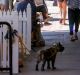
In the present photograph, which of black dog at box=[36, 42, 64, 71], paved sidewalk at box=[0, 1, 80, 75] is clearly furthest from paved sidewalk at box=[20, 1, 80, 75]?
black dog at box=[36, 42, 64, 71]

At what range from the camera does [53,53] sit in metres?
8.46

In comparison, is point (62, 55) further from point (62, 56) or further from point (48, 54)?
point (48, 54)

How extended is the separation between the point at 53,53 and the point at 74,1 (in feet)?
15.0

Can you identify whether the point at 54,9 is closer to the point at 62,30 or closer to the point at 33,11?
the point at 62,30

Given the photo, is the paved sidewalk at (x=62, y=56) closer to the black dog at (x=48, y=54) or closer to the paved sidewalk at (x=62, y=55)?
the paved sidewalk at (x=62, y=55)

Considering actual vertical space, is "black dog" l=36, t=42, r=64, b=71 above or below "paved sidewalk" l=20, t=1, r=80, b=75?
above

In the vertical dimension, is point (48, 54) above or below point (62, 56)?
above

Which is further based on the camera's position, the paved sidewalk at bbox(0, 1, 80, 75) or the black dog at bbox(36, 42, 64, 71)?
the paved sidewalk at bbox(0, 1, 80, 75)

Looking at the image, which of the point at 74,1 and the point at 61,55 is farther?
the point at 74,1

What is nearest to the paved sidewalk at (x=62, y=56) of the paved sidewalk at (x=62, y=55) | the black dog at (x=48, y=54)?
the paved sidewalk at (x=62, y=55)

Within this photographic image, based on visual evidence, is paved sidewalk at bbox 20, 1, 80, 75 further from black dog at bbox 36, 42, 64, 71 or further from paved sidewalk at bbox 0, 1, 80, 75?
black dog at bbox 36, 42, 64, 71

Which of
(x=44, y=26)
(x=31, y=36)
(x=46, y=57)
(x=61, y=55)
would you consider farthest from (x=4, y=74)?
(x=44, y=26)

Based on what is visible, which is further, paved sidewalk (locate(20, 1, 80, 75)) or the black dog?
paved sidewalk (locate(20, 1, 80, 75))

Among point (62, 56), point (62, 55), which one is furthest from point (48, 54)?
point (62, 55)
